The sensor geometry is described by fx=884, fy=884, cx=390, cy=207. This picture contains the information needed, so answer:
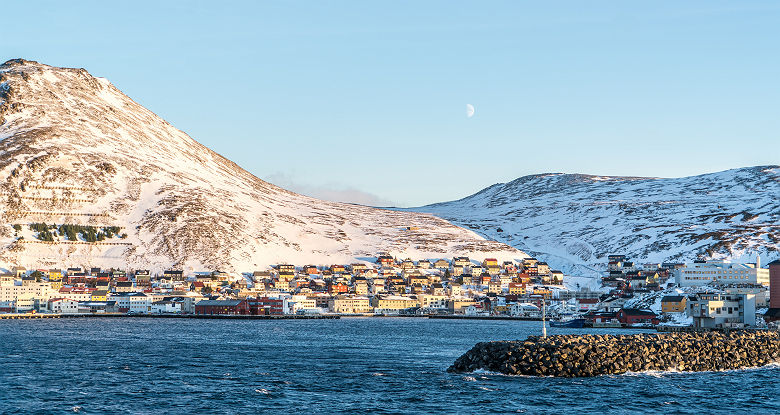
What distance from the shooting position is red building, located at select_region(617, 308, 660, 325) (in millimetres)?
169125

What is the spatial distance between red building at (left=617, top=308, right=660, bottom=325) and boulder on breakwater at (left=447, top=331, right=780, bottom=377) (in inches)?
3411

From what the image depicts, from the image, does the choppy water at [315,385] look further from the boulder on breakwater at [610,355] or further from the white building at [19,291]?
the white building at [19,291]

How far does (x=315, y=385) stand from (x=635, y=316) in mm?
119113

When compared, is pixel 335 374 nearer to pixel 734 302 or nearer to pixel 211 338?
pixel 211 338

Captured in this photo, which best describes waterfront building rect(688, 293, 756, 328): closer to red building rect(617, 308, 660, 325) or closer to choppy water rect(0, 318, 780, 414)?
red building rect(617, 308, 660, 325)

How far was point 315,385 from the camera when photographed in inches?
2566

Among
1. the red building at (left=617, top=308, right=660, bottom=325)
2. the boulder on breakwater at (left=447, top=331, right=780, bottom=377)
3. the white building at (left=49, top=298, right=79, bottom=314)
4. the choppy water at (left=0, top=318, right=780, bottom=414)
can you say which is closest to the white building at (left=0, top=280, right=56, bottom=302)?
the white building at (left=49, top=298, right=79, bottom=314)

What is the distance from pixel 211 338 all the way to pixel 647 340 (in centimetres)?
5889

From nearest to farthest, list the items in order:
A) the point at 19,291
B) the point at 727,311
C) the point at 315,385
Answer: the point at 315,385 → the point at 727,311 → the point at 19,291

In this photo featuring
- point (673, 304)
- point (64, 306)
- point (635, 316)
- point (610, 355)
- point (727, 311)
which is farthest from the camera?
point (64, 306)

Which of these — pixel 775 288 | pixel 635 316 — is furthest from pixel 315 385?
pixel 635 316

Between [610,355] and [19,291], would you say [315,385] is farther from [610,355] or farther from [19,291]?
[19,291]

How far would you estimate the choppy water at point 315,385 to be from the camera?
55.4 m

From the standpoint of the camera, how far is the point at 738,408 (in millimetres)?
56500
